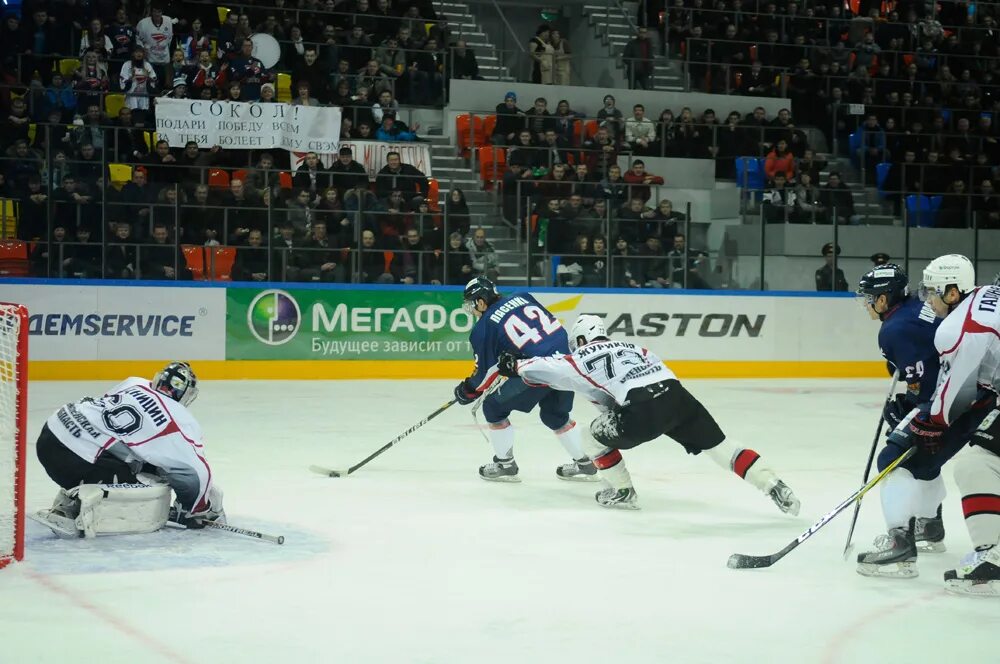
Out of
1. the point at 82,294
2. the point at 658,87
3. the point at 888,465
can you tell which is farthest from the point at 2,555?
the point at 658,87

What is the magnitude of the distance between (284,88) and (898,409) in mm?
12031

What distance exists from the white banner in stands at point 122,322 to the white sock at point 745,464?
8.11m

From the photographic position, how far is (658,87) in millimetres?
19922

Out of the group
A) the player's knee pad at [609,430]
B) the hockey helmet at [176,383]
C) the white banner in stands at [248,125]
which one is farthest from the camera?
the white banner in stands at [248,125]

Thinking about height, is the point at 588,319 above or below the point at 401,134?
below

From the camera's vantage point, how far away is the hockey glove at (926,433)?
495cm

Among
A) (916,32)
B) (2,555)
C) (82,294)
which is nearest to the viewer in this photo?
(2,555)

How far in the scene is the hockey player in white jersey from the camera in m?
5.33

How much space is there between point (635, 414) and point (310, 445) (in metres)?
3.29

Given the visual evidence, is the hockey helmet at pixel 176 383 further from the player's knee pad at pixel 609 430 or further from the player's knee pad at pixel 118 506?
the player's knee pad at pixel 609 430

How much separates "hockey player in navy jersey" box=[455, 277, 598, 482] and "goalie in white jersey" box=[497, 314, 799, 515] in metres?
0.88

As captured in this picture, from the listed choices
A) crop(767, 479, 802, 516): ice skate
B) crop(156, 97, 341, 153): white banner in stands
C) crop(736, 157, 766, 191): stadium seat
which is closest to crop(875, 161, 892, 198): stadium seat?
crop(736, 157, 766, 191): stadium seat

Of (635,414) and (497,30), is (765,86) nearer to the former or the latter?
(497,30)

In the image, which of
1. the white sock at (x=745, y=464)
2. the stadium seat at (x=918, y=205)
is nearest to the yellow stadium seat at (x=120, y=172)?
the white sock at (x=745, y=464)
